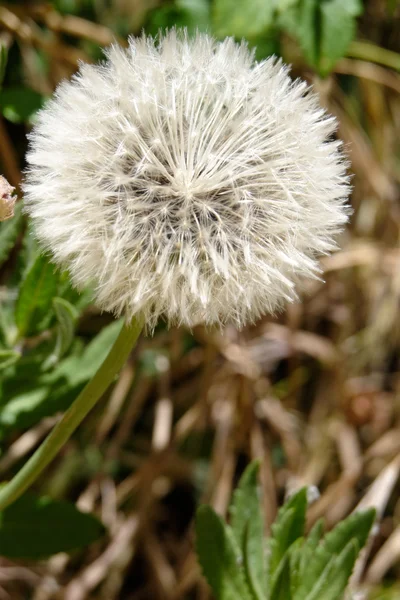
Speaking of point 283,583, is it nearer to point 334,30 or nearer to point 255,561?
point 255,561

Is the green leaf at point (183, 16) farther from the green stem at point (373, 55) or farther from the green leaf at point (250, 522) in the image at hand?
the green leaf at point (250, 522)

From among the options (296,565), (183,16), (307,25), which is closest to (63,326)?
(296,565)

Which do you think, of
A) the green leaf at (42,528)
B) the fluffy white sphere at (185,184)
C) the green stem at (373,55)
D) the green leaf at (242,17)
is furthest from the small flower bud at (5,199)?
the green stem at (373,55)

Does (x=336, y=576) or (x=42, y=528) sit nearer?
(x=336, y=576)

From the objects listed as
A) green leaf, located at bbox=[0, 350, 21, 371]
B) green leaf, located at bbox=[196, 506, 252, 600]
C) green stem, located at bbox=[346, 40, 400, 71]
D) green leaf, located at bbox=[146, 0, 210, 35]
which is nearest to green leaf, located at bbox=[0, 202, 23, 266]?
green leaf, located at bbox=[0, 350, 21, 371]

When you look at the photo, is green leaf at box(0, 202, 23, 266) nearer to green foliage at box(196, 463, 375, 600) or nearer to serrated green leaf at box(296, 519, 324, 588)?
green foliage at box(196, 463, 375, 600)

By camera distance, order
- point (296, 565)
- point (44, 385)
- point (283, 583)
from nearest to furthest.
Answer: point (283, 583) < point (296, 565) < point (44, 385)
